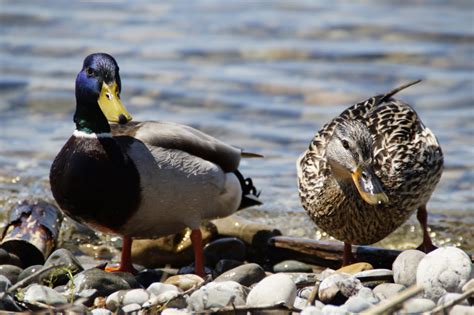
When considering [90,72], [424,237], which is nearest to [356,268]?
[424,237]

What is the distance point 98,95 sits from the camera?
552 cm

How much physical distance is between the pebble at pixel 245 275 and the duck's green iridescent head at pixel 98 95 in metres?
0.92

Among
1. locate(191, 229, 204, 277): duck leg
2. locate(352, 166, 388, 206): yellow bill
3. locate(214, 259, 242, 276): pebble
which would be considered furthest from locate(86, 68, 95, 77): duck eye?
locate(352, 166, 388, 206): yellow bill

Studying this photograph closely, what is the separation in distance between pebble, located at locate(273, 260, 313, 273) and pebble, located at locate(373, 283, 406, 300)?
114 cm

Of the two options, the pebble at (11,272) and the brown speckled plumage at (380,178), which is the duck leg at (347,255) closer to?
the brown speckled plumage at (380,178)

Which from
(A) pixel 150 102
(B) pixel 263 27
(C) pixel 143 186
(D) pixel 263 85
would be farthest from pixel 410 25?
(C) pixel 143 186

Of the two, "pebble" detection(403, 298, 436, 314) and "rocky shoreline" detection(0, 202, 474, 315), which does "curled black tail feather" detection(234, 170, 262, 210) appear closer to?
"rocky shoreline" detection(0, 202, 474, 315)

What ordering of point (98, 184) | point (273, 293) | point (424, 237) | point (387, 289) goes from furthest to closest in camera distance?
point (424, 237) < point (98, 184) < point (387, 289) < point (273, 293)

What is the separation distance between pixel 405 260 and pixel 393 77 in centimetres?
605

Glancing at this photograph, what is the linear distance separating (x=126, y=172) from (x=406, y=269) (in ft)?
4.99

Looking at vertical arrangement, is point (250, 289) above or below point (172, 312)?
below

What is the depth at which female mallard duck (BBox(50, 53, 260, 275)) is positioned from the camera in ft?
17.7

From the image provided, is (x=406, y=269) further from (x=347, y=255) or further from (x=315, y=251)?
(x=315, y=251)

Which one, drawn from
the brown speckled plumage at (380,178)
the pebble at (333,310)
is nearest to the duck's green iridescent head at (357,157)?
the brown speckled plumage at (380,178)
